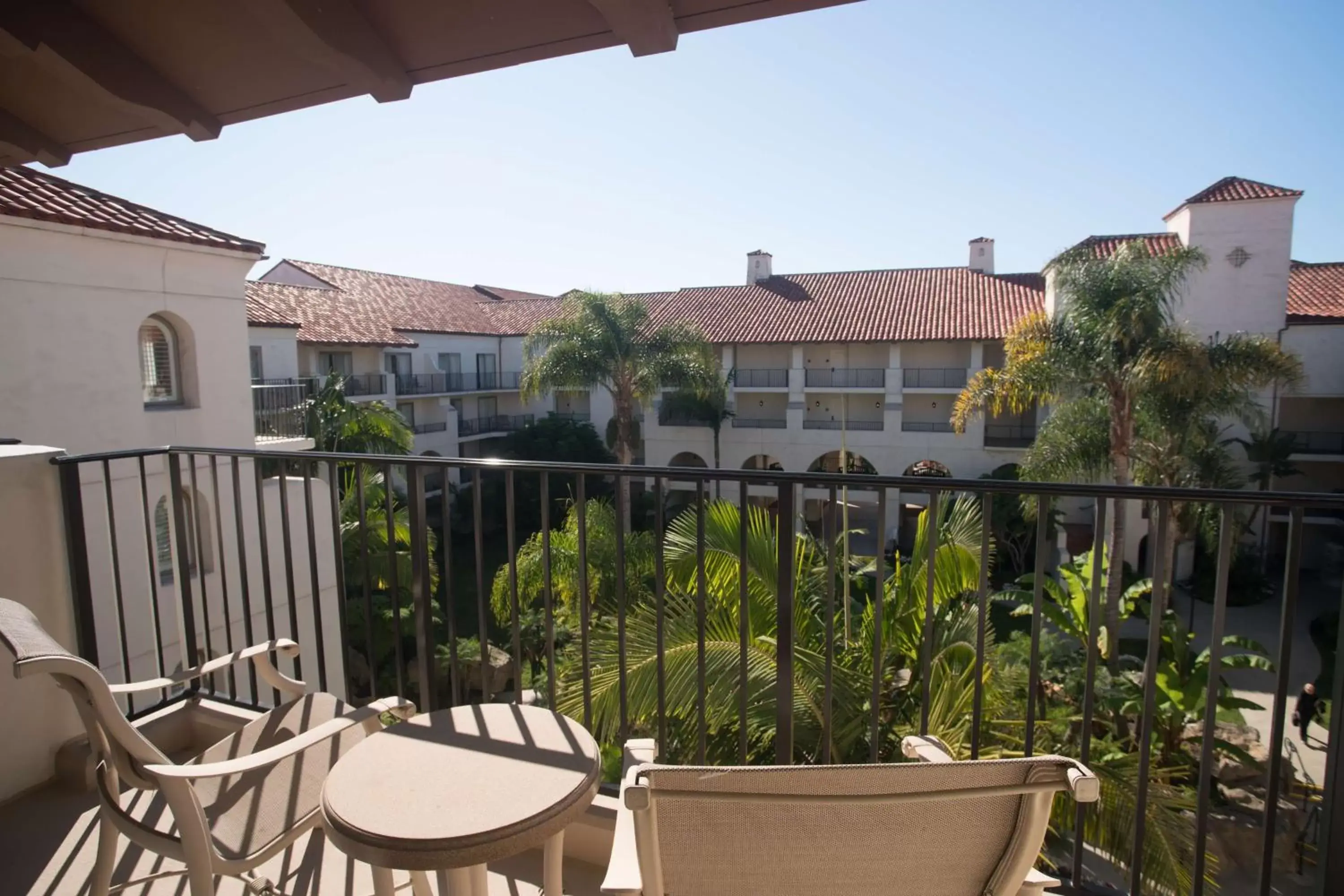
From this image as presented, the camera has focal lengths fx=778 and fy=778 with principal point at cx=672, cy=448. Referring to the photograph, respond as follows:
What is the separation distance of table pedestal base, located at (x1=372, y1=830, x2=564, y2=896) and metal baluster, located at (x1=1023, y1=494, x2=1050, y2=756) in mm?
1149

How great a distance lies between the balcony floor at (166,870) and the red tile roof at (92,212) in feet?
33.9

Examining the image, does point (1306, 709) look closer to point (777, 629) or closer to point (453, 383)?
point (777, 629)

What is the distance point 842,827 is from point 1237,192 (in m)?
25.1

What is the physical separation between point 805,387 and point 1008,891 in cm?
2640

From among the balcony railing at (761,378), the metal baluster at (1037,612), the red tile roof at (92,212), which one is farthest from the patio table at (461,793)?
the balcony railing at (761,378)

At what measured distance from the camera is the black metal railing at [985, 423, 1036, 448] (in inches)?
976

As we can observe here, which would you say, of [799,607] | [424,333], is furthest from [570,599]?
[424,333]

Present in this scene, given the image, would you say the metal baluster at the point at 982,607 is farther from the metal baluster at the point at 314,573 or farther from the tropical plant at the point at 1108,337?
the tropical plant at the point at 1108,337

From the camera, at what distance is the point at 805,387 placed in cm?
2723

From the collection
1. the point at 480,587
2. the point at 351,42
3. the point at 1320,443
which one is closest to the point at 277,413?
the point at 480,587

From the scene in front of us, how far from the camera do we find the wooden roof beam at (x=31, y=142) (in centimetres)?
251

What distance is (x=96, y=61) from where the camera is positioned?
209 cm

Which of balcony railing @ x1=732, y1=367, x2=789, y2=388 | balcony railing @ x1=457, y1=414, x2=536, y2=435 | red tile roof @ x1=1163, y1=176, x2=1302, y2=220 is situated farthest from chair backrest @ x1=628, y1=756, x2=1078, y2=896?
balcony railing @ x1=457, y1=414, x2=536, y2=435

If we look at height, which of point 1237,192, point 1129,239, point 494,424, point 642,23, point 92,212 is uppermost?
point 1237,192
